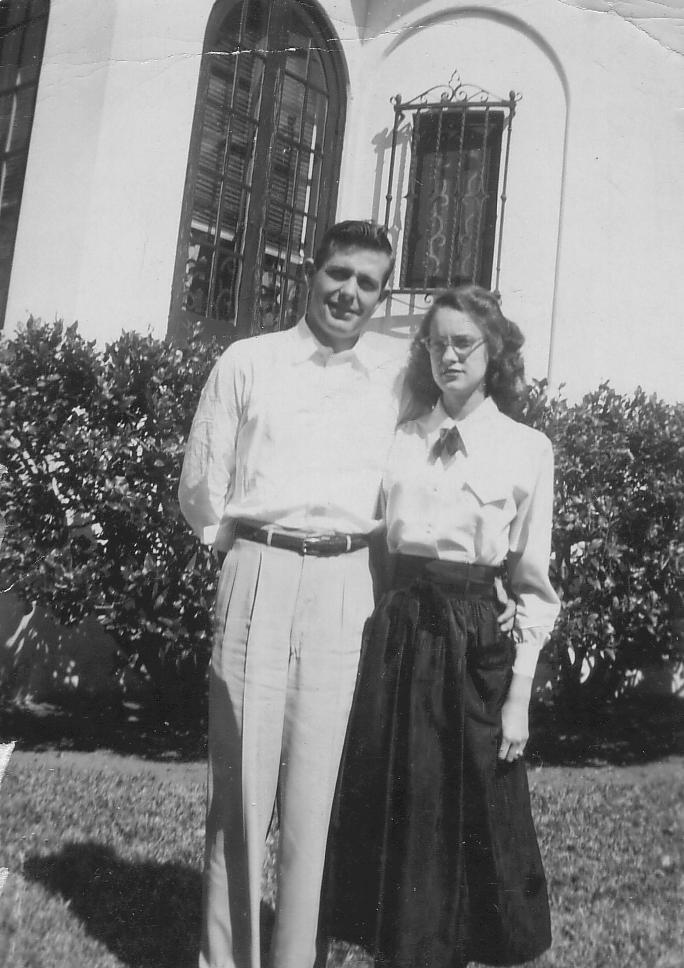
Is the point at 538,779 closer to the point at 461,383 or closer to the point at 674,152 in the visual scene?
the point at 461,383

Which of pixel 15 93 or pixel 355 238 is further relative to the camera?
pixel 15 93

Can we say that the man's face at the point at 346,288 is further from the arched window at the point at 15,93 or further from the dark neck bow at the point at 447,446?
the arched window at the point at 15,93

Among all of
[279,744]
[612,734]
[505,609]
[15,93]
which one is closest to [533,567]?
[505,609]

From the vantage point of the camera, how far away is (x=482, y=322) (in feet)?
7.02

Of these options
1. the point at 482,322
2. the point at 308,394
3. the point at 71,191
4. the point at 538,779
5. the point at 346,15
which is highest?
the point at 346,15

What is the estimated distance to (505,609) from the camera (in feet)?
7.09

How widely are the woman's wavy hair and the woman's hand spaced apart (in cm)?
74

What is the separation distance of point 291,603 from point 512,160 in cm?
421

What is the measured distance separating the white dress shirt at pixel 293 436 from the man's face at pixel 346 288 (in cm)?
7

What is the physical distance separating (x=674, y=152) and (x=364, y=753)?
4032mm

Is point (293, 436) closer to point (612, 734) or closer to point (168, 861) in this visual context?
point (168, 861)

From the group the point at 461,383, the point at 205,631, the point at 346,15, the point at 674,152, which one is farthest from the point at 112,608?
the point at 346,15

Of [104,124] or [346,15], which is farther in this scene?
[346,15]

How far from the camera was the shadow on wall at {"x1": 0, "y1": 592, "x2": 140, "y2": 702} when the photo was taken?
14.7 feet
